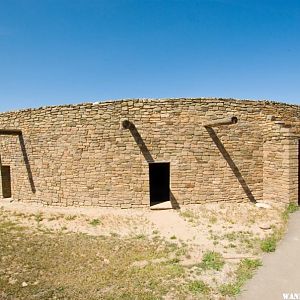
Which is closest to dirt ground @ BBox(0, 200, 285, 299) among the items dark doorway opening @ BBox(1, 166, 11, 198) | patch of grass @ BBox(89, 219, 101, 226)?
patch of grass @ BBox(89, 219, 101, 226)

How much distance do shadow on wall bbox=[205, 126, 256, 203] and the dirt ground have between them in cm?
47

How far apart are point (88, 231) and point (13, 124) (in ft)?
19.5

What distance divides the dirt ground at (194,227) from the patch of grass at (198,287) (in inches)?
0.6

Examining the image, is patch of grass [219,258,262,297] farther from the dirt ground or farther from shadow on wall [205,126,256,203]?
shadow on wall [205,126,256,203]

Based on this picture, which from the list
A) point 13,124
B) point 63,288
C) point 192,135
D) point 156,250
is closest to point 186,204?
point 192,135

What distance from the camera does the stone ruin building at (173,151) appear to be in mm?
9109

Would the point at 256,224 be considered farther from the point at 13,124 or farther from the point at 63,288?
the point at 13,124

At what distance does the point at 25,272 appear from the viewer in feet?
16.4

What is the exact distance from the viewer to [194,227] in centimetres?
754

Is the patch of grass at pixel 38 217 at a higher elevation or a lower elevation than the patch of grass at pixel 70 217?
lower

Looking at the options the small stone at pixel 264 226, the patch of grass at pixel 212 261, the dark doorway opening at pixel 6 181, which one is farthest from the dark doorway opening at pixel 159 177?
the patch of grass at pixel 212 261

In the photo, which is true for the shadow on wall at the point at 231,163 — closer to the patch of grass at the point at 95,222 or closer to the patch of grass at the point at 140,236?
the patch of grass at the point at 140,236

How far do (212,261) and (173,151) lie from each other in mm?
4415

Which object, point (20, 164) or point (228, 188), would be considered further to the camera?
point (20, 164)
